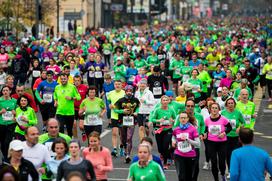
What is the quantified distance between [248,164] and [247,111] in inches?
240

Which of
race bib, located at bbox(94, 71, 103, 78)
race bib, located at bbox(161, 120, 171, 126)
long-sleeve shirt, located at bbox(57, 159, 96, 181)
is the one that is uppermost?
long-sleeve shirt, located at bbox(57, 159, 96, 181)

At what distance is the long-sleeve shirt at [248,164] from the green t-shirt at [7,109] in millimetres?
6957

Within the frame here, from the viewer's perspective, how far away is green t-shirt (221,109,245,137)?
53.8ft

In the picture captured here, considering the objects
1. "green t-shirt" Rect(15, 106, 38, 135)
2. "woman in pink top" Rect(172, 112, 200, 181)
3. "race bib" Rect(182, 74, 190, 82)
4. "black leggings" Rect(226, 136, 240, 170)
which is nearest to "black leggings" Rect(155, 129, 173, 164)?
"black leggings" Rect(226, 136, 240, 170)

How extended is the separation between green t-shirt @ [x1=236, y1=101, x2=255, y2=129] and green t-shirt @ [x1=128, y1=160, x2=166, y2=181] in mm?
5911

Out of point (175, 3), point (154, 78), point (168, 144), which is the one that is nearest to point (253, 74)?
point (154, 78)

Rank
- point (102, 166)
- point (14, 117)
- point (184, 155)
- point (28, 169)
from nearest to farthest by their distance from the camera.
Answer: point (28, 169), point (102, 166), point (184, 155), point (14, 117)

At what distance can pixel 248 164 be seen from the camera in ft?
37.9

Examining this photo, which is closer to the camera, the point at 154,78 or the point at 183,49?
the point at 154,78

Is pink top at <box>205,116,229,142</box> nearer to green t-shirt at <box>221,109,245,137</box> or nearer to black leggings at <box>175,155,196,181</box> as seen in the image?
green t-shirt at <box>221,109,245,137</box>

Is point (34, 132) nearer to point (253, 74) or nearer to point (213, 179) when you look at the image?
point (213, 179)

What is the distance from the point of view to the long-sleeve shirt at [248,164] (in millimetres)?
11523

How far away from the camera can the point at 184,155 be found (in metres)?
14.9

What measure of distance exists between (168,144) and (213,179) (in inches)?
45.3
